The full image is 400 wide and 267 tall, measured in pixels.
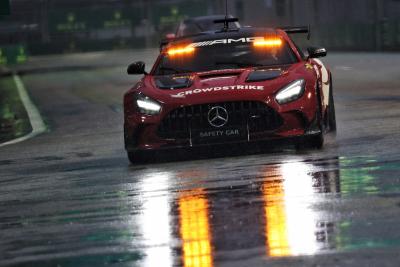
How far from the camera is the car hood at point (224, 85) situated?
12891mm

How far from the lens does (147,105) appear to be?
43.1 ft

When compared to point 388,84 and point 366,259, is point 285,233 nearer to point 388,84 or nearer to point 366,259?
point 366,259

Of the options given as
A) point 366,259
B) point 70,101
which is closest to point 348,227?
point 366,259

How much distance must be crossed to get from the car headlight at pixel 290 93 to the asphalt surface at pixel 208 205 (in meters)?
0.53

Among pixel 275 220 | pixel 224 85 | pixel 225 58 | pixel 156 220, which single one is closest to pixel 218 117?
pixel 224 85

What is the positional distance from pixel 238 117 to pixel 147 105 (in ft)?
3.03

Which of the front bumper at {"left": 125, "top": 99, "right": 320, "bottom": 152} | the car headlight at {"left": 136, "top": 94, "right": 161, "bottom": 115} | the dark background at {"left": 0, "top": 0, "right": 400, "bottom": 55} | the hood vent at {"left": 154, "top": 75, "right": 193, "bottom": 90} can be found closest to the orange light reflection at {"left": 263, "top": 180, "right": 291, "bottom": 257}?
the front bumper at {"left": 125, "top": 99, "right": 320, "bottom": 152}

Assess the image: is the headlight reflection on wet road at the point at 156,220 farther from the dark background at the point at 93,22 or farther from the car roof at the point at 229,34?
the dark background at the point at 93,22

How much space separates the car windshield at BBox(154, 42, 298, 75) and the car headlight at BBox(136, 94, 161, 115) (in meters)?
1.14

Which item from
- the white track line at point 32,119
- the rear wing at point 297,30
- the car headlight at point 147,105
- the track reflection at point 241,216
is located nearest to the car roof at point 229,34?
the rear wing at point 297,30

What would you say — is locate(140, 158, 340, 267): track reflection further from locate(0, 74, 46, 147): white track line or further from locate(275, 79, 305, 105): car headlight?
locate(0, 74, 46, 147): white track line

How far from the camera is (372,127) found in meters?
15.6

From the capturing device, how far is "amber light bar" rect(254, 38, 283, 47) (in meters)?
14.5

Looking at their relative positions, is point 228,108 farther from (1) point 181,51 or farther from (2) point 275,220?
(2) point 275,220
